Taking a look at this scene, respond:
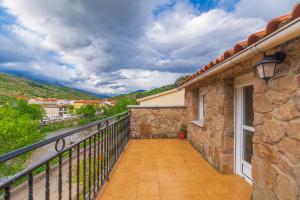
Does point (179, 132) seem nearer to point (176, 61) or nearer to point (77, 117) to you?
point (176, 61)

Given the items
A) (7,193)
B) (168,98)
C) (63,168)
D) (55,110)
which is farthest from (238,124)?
(55,110)

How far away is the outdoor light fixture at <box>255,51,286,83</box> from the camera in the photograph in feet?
5.50

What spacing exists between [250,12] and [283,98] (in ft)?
15.2

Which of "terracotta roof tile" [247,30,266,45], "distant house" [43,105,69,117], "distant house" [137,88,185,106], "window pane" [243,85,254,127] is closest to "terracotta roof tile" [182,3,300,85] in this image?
"terracotta roof tile" [247,30,266,45]

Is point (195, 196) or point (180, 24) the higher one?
point (180, 24)

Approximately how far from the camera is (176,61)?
1555cm

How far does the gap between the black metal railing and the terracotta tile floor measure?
0.96ft

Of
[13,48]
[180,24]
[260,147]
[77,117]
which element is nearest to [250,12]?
[180,24]

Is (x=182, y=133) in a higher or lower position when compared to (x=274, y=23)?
lower

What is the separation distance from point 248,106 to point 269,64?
134cm

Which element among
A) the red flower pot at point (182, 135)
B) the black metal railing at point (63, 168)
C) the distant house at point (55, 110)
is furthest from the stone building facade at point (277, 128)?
the distant house at point (55, 110)

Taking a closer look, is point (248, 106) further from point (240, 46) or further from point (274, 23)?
point (274, 23)

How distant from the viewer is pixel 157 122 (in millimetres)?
6598

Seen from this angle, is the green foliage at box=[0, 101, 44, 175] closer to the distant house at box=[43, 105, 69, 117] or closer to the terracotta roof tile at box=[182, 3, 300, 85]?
the terracotta roof tile at box=[182, 3, 300, 85]
